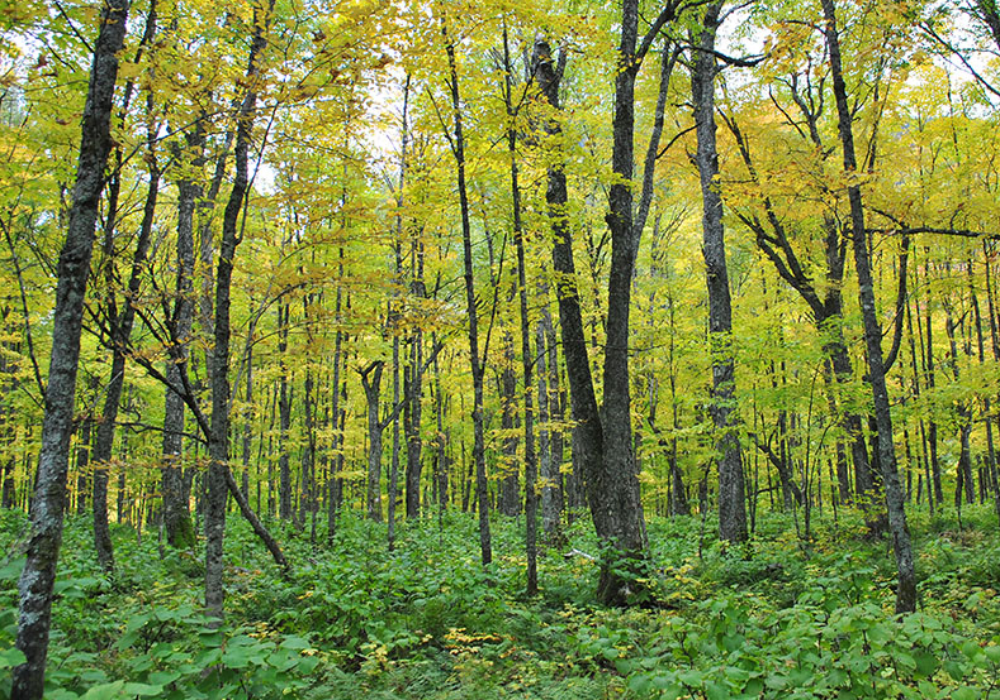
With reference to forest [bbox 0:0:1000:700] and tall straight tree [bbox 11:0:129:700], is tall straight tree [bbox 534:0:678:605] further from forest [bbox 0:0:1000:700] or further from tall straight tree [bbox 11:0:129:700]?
tall straight tree [bbox 11:0:129:700]

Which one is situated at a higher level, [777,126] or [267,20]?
[777,126]

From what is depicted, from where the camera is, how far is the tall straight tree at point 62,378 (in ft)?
9.80

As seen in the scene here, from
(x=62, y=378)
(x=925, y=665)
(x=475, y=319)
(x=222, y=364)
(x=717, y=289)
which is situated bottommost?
(x=925, y=665)

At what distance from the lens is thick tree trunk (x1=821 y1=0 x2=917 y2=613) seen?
18.6 ft

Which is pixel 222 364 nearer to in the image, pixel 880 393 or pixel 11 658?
pixel 11 658

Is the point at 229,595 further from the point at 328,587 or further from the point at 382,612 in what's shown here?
the point at 382,612

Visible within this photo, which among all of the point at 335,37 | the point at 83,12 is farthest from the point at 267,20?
the point at 83,12

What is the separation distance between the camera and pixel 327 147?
6102 millimetres

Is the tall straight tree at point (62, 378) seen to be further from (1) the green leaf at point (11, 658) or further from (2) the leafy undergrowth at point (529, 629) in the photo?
(1) the green leaf at point (11, 658)

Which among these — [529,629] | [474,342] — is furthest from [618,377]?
[529,629]

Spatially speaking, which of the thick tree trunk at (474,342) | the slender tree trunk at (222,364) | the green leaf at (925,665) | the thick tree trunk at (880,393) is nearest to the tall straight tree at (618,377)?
the thick tree trunk at (474,342)

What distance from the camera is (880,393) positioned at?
611cm

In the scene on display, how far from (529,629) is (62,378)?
16.7 ft

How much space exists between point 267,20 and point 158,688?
6127 millimetres
